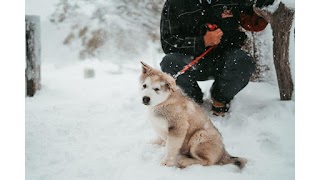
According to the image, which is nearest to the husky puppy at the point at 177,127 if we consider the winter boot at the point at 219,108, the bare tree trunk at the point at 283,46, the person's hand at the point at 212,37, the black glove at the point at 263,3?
the winter boot at the point at 219,108

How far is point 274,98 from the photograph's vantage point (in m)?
2.10

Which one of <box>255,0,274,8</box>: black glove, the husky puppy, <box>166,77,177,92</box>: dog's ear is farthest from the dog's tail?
<box>255,0,274,8</box>: black glove

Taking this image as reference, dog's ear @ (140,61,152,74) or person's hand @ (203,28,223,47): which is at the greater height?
person's hand @ (203,28,223,47)

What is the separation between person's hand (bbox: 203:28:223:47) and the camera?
80.6 inches

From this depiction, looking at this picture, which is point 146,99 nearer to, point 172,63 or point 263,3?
point 172,63

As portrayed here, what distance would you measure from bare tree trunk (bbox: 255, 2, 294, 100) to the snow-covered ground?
0.05 meters

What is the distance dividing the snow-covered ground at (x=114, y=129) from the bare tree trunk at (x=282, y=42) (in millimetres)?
50

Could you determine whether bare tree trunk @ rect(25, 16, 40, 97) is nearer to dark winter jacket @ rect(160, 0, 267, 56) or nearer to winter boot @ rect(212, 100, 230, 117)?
dark winter jacket @ rect(160, 0, 267, 56)

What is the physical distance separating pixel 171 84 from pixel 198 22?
34cm

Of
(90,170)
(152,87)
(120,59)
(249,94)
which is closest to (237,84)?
(249,94)

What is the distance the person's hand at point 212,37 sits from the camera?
2.05m

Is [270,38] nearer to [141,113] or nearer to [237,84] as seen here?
[237,84]

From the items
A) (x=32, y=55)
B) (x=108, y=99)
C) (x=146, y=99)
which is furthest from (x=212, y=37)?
(x=32, y=55)

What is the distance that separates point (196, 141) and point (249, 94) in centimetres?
37
